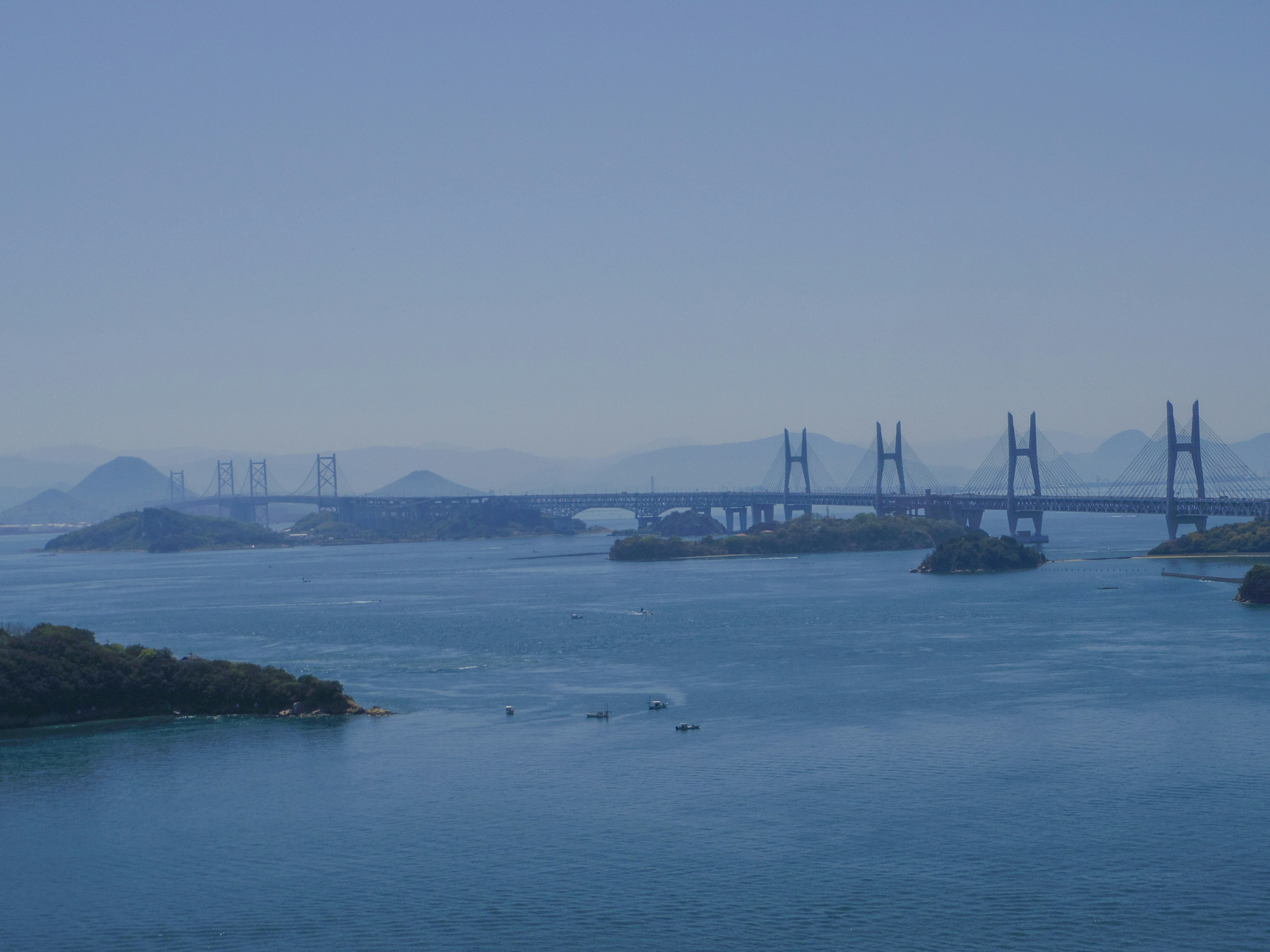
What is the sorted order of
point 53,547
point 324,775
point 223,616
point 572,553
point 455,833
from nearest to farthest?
point 455,833
point 324,775
point 223,616
point 572,553
point 53,547

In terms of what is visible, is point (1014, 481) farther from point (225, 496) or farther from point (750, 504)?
point (225, 496)

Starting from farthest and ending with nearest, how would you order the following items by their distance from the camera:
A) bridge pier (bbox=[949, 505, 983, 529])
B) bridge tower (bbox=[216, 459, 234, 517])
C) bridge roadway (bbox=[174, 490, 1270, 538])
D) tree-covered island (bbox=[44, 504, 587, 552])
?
bridge tower (bbox=[216, 459, 234, 517]) → tree-covered island (bbox=[44, 504, 587, 552]) → bridge pier (bbox=[949, 505, 983, 529]) → bridge roadway (bbox=[174, 490, 1270, 538])

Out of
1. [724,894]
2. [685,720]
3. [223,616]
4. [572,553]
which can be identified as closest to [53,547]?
[572,553]

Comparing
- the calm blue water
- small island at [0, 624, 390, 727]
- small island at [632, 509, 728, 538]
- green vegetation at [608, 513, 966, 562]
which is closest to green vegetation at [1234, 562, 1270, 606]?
the calm blue water

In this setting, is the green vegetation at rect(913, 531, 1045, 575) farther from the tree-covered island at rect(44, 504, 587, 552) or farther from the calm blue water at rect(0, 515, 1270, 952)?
the tree-covered island at rect(44, 504, 587, 552)

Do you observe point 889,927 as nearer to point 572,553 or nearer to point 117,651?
point 117,651

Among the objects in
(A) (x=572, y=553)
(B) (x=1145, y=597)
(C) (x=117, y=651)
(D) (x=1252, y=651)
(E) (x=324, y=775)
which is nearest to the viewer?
(E) (x=324, y=775)

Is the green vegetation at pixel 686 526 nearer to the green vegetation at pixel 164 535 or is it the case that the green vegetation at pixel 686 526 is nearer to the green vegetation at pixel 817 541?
the green vegetation at pixel 817 541

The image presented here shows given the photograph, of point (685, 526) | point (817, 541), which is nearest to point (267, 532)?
point (685, 526)
